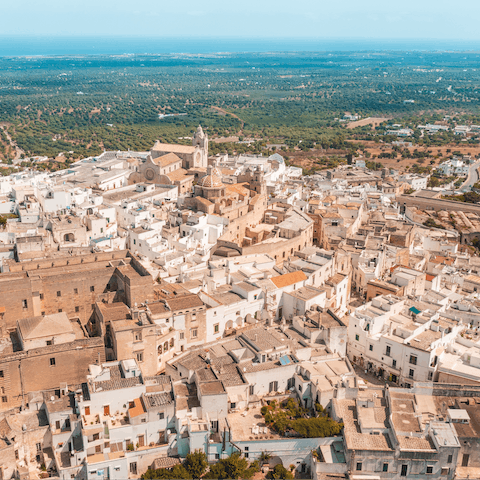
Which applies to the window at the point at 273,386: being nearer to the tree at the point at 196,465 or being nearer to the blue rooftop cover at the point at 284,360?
the blue rooftop cover at the point at 284,360

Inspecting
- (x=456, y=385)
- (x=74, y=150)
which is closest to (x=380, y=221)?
(x=456, y=385)

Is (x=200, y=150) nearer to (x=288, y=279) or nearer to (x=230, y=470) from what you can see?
(x=288, y=279)

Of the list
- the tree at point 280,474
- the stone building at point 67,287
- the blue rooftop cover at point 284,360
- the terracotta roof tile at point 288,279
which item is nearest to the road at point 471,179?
the terracotta roof tile at point 288,279

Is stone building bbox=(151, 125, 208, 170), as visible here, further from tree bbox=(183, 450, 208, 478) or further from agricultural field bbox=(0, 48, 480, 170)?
tree bbox=(183, 450, 208, 478)

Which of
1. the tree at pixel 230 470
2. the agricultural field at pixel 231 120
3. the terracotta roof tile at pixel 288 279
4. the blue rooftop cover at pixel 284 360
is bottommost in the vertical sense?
the tree at pixel 230 470

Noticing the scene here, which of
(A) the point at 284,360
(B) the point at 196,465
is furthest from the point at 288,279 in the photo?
(B) the point at 196,465
